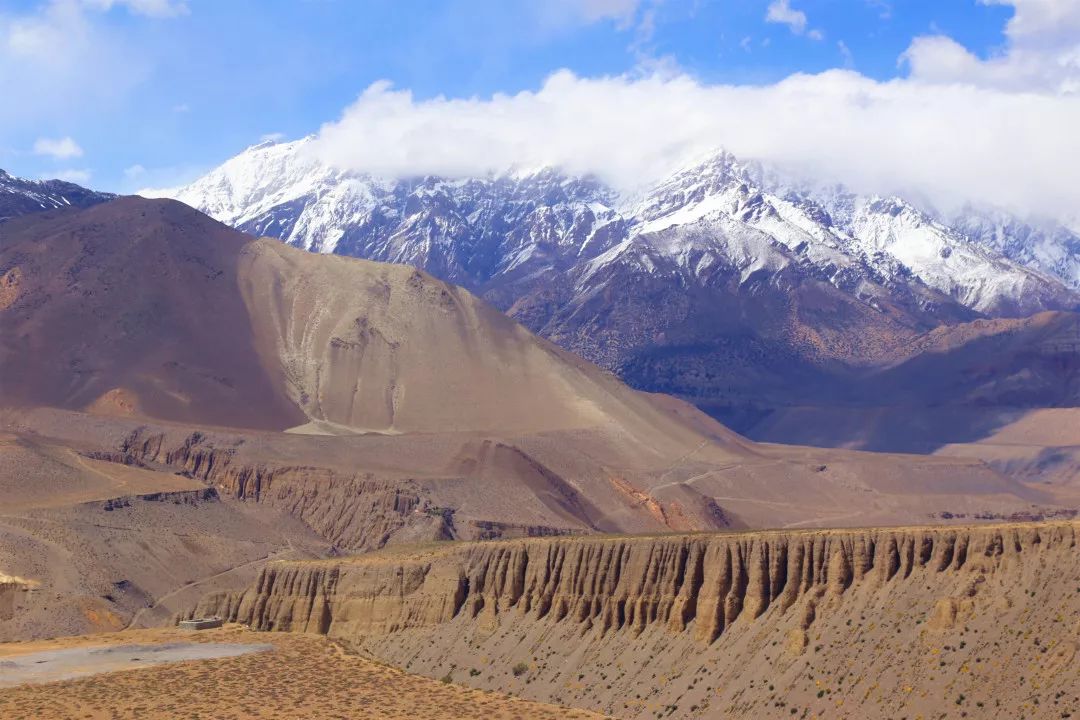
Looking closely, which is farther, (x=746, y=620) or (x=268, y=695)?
(x=746, y=620)

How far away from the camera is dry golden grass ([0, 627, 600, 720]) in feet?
213

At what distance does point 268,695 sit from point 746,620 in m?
18.0

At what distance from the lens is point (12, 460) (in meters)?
153

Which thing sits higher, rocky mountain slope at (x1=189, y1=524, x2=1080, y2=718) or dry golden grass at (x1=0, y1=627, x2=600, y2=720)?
rocky mountain slope at (x1=189, y1=524, x2=1080, y2=718)

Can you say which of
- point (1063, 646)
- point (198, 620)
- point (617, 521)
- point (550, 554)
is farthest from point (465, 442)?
point (1063, 646)

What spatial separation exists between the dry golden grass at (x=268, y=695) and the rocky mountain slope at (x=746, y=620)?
13.0ft

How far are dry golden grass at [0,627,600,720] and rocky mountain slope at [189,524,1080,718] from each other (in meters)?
3.95

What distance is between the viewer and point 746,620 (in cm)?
6912

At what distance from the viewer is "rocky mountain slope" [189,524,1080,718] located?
58406 mm

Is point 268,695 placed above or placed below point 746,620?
below

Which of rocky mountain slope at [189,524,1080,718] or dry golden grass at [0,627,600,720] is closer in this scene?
rocky mountain slope at [189,524,1080,718]

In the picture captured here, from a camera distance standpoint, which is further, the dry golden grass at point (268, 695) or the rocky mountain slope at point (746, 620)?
the dry golden grass at point (268, 695)

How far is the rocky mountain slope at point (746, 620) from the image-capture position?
58.4 meters

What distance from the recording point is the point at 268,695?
68.8 metres
